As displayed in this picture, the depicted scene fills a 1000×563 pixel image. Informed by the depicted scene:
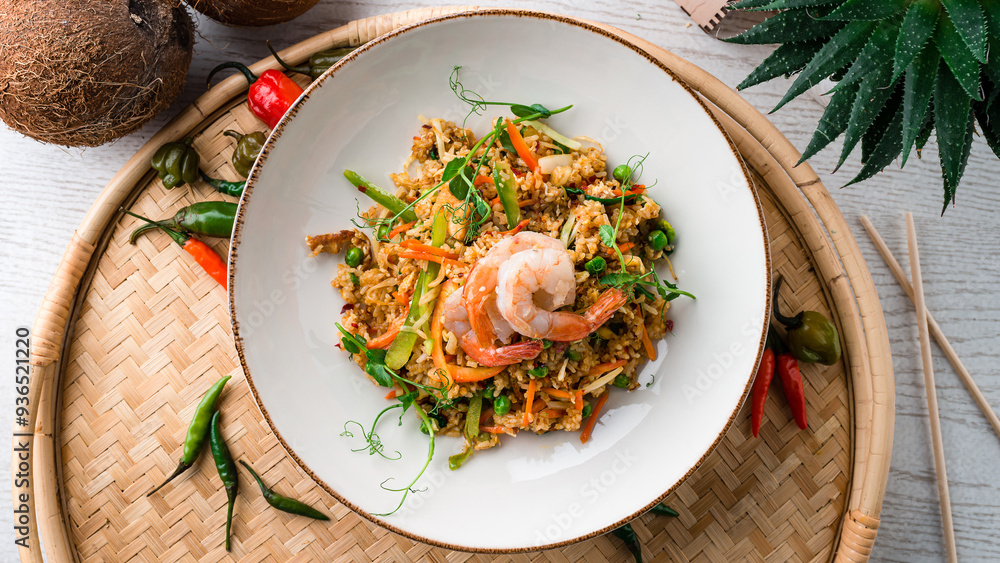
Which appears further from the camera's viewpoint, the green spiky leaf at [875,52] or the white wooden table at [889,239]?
the white wooden table at [889,239]

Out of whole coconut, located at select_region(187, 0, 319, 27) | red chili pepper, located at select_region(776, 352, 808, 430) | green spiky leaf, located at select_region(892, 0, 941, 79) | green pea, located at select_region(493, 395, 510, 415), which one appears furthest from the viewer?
whole coconut, located at select_region(187, 0, 319, 27)

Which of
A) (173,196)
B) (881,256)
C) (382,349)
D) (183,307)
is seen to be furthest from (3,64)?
(881,256)

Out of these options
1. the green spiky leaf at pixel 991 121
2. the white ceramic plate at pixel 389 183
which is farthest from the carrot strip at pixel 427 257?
the green spiky leaf at pixel 991 121

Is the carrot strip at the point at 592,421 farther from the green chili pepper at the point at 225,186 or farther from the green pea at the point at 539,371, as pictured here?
the green chili pepper at the point at 225,186

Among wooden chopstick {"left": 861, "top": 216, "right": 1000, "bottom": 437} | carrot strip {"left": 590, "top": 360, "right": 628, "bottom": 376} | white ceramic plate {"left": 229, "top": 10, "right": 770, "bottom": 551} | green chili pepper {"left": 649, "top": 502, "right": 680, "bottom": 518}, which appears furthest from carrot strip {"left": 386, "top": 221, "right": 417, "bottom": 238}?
wooden chopstick {"left": 861, "top": 216, "right": 1000, "bottom": 437}

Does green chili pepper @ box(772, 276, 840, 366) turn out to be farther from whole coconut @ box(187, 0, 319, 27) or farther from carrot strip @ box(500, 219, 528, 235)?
whole coconut @ box(187, 0, 319, 27)

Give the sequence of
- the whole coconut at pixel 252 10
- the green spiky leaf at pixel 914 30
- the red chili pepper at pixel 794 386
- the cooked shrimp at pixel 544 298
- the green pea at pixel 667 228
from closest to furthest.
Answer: the green spiky leaf at pixel 914 30, the cooked shrimp at pixel 544 298, the green pea at pixel 667 228, the red chili pepper at pixel 794 386, the whole coconut at pixel 252 10

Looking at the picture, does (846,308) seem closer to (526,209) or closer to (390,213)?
(526,209)

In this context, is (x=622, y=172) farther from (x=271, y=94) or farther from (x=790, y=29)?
(x=271, y=94)
